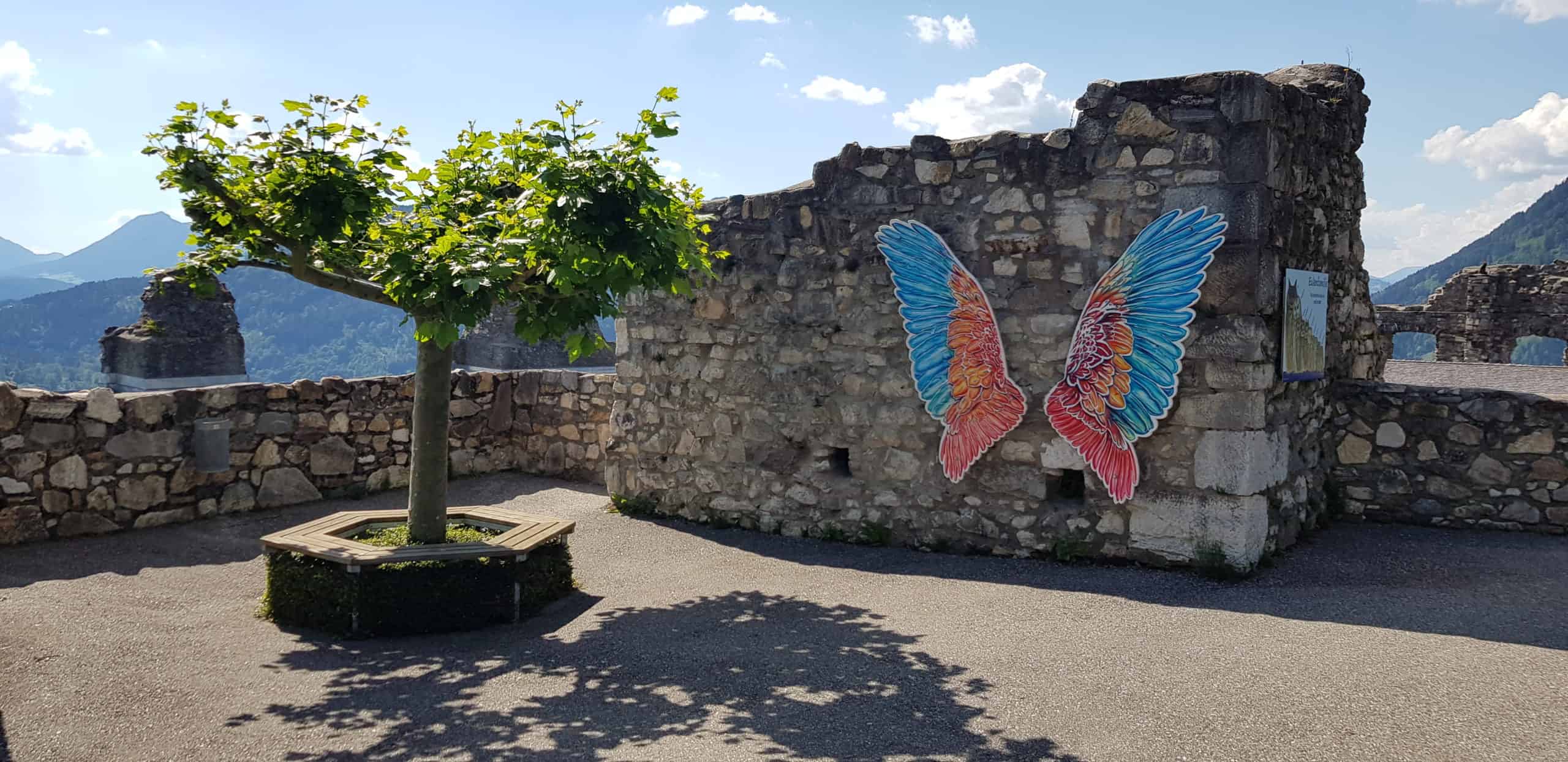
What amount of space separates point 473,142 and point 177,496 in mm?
4071

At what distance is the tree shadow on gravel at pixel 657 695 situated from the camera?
11.9 feet

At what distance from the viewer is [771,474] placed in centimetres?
738

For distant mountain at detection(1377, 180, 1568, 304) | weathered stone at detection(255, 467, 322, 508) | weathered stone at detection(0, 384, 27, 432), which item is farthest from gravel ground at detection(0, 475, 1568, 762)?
distant mountain at detection(1377, 180, 1568, 304)

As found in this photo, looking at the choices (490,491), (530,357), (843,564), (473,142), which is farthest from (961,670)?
(530,357)

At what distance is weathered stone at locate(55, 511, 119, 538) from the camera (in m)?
6.87

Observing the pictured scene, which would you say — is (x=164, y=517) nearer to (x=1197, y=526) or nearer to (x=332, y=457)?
(x=332, y=457)

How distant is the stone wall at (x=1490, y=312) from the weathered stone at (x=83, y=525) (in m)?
18.3

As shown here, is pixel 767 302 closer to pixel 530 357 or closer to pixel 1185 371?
pixel 1185 371

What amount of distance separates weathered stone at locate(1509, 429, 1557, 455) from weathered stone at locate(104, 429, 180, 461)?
9.26 meters

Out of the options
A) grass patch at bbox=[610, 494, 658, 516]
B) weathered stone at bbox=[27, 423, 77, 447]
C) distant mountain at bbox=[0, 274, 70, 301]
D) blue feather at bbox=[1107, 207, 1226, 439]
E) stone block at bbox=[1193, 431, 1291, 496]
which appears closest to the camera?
stone block at bbox=[1193, 431, 1291, 496]

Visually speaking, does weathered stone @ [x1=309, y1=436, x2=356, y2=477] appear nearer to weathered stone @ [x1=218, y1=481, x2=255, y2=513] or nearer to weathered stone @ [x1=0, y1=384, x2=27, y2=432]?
weathered stone @ [x1=218, y1=481, x2=255, y2=513]

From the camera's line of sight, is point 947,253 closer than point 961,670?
No

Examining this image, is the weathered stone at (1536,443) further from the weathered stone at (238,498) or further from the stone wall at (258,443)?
the weathered stone at (238,498)

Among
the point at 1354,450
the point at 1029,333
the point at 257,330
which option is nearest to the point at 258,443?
the point at 1029,333
